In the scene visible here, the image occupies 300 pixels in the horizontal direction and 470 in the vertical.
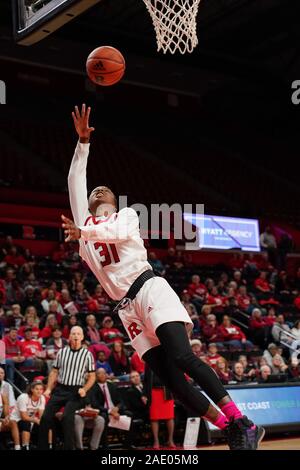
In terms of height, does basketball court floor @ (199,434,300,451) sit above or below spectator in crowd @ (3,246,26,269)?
below

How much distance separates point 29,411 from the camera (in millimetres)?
10727

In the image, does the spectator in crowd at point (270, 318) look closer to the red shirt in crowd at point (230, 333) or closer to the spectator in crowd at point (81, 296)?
the red shirt in crowd at point (230, 333)

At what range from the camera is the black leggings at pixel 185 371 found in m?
5.23

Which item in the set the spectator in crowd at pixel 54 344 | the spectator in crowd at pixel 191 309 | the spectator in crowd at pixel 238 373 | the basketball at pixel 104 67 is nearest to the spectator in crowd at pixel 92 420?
the spectator in crowd at pixel 54 344

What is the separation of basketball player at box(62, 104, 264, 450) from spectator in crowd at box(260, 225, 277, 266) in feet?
54.5

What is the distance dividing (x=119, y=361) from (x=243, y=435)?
7.84 meters

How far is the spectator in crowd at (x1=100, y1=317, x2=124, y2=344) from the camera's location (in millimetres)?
13828

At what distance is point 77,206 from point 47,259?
485 inches

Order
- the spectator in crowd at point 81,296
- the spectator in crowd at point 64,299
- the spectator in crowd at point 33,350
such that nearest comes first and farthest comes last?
1. the spectator in crowd at point 33,350
2. the spectator in crowd at point 64,299
3. the spectator in crowd at point 81,296

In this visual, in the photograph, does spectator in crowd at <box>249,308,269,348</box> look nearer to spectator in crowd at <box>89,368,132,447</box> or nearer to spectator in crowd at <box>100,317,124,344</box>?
spectator in crowd at <box>100,317,124,344</box>

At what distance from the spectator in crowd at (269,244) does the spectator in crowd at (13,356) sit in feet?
36.6

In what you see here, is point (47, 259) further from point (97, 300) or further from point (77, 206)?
point (77, 206)

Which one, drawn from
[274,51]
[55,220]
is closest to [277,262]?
[55,220]

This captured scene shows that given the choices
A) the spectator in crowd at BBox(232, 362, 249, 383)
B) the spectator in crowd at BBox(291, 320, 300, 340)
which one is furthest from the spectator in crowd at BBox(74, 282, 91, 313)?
the spectator in crowd at BBox(291, 320, 300, 340)
